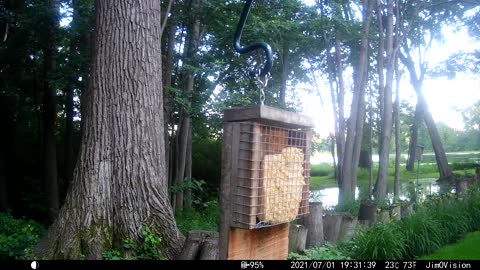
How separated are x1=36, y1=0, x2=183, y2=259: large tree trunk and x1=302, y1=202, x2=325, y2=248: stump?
1.96 m

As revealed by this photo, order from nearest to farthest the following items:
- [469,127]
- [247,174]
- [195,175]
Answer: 1. [247,174]
2. [195,175]
3. [469,127]

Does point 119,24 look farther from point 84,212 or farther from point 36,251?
point 36,251

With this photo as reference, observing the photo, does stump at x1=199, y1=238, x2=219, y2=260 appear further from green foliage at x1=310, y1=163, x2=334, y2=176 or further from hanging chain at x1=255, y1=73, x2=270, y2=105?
green foliage at x1=310, y1=163, x2=334, y2=176

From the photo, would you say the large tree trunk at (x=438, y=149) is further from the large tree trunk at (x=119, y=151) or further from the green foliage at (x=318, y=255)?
the large tree trunk at (x=119, y=151)

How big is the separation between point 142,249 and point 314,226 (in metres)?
2.51

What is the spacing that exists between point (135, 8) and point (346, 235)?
14.5ft

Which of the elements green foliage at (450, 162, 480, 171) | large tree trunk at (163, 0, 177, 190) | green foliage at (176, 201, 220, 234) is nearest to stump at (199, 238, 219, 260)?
green foliage at (176, 201, 220, 234)

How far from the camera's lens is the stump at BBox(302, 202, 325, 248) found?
5.74m

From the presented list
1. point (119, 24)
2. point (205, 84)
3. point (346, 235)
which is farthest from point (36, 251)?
point (205, 84)

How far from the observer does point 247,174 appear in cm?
184


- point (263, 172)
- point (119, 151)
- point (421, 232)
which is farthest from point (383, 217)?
point (263, 172)

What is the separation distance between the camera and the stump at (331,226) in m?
6.18

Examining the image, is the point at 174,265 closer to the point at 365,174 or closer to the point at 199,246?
the point at 199,246

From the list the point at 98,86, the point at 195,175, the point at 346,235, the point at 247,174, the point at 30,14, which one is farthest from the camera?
the point at 195,175
